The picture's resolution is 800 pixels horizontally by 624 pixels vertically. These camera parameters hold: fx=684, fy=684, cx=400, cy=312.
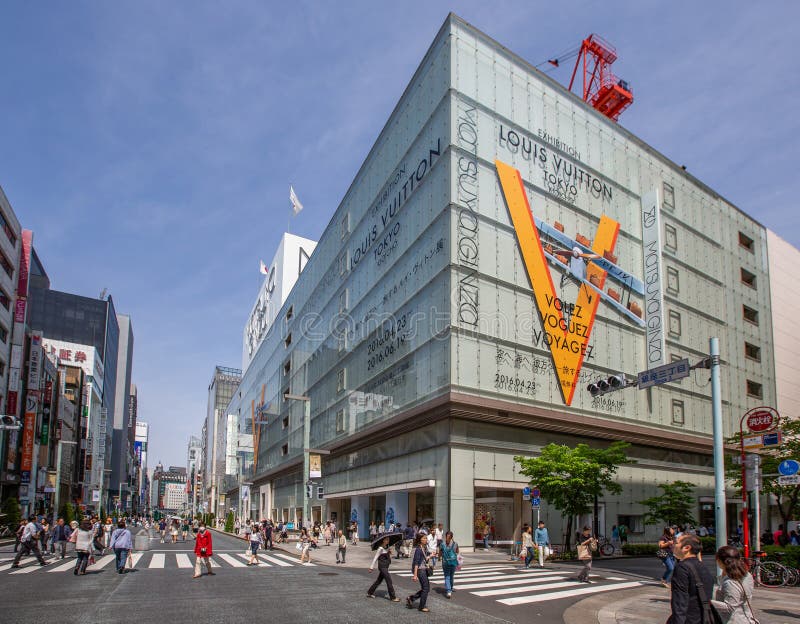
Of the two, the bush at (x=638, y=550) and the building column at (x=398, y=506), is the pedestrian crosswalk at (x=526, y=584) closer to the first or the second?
the bush at (x=638, y=550)

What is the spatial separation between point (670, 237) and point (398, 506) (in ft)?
88.2

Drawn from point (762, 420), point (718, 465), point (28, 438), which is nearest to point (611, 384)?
point (718, 465)

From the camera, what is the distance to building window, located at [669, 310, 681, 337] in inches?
1858

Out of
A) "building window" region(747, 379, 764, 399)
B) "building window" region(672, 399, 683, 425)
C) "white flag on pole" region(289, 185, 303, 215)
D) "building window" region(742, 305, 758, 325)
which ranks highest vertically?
"white flag on pole" region(289, 185, 303, 215)

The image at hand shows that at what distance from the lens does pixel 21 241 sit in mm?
68250

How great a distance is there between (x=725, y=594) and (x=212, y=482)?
6640 inches

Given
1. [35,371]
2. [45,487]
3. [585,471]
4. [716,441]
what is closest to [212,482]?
[45,487]

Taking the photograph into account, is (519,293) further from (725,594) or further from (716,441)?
(725,594)

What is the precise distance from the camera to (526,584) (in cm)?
2047

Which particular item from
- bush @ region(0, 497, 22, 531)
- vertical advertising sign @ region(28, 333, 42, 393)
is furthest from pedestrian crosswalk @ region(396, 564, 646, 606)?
vertical advertising sign @ region(28, 333, 42, 393)

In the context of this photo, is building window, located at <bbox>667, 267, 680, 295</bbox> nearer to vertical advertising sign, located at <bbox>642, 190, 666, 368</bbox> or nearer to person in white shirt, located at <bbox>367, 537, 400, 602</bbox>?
vertical advertising sign, located at <bbox>642, 190, 666, 368</bbox>

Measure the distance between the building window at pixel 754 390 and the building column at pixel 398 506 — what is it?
2964cm

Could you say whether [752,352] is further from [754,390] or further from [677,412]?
[677,412]

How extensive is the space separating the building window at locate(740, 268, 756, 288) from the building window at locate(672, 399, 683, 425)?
51.9 feet
